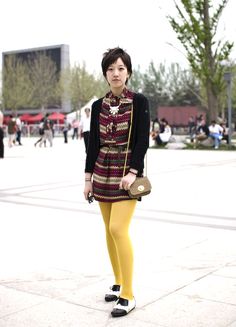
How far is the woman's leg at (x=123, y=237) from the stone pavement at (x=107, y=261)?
0.19 m

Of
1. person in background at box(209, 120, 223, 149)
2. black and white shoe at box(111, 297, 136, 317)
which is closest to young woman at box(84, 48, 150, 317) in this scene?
black and white shoe at box(111, 297, 136, 317)

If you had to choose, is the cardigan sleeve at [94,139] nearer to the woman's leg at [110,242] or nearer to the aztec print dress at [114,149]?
the aztec print dress at [114,149]

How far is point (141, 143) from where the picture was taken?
3.28 meters

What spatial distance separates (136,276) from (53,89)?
58.9 metres

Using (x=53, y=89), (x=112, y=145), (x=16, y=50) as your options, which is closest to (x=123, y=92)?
Answer: (x=112, y=145)

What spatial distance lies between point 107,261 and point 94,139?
1403mm

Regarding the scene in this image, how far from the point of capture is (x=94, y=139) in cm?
348

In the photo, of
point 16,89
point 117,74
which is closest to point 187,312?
point 117,74

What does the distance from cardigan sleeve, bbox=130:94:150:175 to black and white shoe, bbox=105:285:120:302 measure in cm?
85

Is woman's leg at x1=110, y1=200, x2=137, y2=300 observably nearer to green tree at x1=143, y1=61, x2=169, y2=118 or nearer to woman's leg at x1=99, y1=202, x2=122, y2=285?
woman's leg at x1=99, y1=202, x2=122, y2=285

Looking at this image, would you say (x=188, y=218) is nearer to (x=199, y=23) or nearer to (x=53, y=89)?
(x=199, y=23)

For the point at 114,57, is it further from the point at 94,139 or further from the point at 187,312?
the point at 187,312

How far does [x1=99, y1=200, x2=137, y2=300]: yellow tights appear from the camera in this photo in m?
3.27

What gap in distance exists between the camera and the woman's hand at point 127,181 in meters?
3.22
